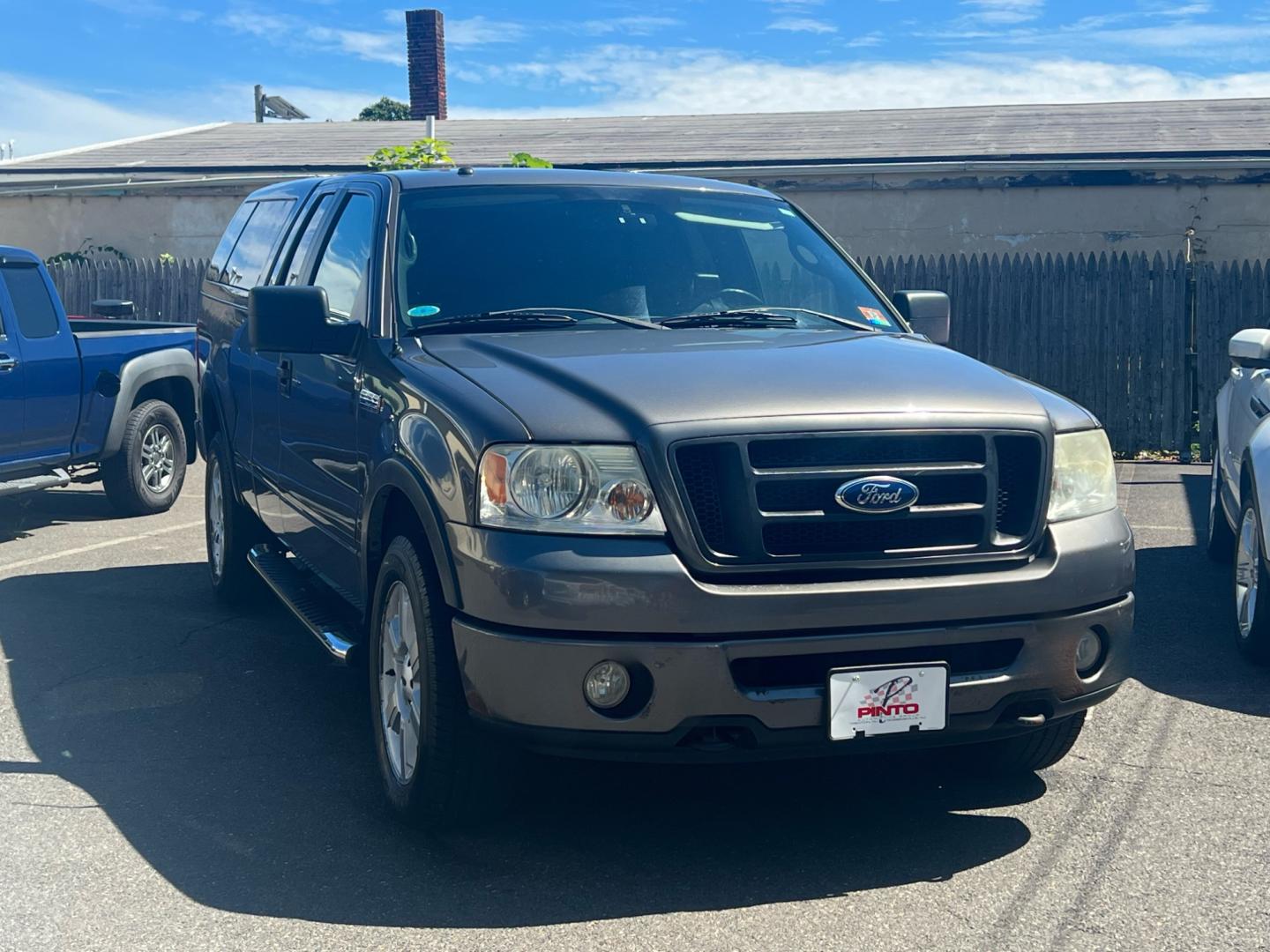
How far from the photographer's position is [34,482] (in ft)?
32.9

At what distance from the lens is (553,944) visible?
3.70 metres

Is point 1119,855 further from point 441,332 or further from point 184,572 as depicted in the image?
point 184,572

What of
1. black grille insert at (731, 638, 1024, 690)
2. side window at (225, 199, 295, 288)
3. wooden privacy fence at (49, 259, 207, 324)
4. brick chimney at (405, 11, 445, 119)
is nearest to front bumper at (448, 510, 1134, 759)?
black grille insert at (731, 638, 1024, 690)

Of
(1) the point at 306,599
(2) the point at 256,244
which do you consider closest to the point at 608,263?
(1) the point at 306,599

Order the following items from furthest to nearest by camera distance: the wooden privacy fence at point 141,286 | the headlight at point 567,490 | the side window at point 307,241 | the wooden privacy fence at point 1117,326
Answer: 1. the wooden privacy fence at point 141,286
2. the wooden privacy fence at point 1117,326
3. the side window at point 307,241
4. the headlight at point 567,490

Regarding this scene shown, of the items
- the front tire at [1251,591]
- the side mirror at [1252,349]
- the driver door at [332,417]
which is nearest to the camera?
the driver door at [332,417]

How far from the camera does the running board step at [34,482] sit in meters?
9.84

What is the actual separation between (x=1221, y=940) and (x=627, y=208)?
322cm

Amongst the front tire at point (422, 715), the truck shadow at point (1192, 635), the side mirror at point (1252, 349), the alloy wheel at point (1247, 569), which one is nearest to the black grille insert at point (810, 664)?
the front tire at point (422, 715)

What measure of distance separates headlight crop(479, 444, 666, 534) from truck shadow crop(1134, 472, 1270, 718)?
3098mm

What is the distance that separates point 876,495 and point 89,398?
7959 millimetres

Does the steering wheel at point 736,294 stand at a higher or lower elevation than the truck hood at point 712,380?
higher

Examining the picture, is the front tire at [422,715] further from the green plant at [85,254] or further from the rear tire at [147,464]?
the green plant at [85,254]

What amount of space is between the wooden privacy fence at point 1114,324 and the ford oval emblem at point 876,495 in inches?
484
